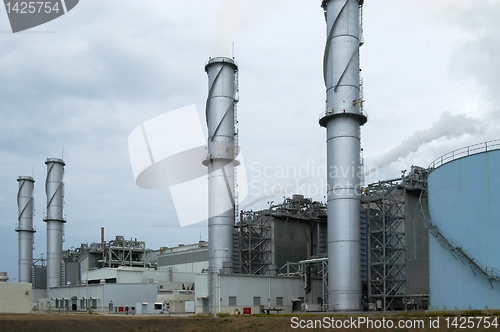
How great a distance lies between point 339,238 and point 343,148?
28.6 feet

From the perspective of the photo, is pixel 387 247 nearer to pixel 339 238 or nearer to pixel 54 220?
pixel 339 238

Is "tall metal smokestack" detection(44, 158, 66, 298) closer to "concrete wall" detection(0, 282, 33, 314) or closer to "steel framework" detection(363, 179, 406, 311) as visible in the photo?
"concrete wall" detection(0, 282, 33, 314)

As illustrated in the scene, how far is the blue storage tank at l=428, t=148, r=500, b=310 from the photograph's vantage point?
146 feet

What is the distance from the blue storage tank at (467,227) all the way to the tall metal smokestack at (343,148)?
25.3 feet

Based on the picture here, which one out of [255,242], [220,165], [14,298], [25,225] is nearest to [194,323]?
[14,298]

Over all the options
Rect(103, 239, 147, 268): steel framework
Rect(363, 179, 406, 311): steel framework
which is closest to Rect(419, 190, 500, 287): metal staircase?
Rect(363, 179, 406, 311): steel framework

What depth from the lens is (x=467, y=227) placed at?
4672 cm

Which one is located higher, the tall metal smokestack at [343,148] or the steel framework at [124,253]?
the tall metal smokestack at [343,148]

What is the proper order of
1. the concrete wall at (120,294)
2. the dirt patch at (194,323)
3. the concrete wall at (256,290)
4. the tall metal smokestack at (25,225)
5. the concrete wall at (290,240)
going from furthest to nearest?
1. the tall metal smokestack at (25,225)
2. the concrete wall at (120,294)
3. the concrete wall at (290,240)
4. the concrete wall at (256,290)
5. the dirt patch at (194,323)

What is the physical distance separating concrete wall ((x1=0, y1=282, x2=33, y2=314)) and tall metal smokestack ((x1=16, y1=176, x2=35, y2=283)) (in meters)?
54.0

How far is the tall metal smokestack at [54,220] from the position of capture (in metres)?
98.4

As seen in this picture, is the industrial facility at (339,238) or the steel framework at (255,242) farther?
the steel framework at (255,242)

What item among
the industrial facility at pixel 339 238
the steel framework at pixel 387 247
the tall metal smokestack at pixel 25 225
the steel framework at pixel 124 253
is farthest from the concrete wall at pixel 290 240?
the tall metal smokestack at pixel 25 225

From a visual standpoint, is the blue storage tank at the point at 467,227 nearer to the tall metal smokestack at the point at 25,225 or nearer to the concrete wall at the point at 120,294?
the concrete wall at the point at 120,294
